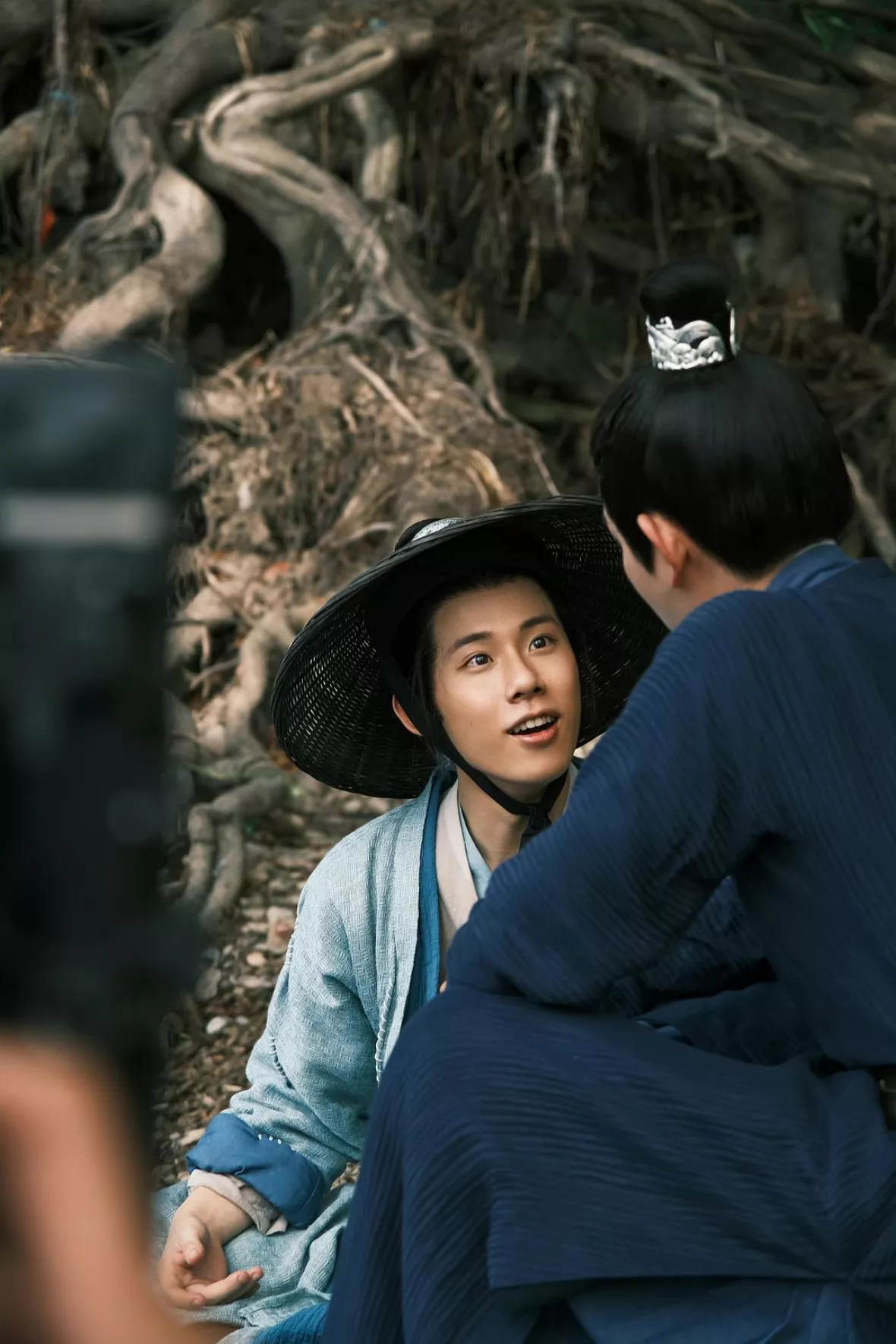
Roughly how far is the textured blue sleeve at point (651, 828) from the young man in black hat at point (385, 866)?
22.4 inches

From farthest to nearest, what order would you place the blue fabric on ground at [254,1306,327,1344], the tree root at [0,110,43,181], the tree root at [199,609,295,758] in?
the tree root at [0,110,43,181] < the tree root at [199,609,295,758] < the blue fabric on ground at [254,1306,327,1344]

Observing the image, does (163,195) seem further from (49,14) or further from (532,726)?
(532,726)

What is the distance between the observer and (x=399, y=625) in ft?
7.59

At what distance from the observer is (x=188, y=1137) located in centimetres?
344

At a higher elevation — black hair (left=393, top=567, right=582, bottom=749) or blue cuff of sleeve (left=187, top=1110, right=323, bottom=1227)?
black hair (left=393, top=567, right=582, bottom=749)

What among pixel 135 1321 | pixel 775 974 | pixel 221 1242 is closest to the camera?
pixel 135 1321

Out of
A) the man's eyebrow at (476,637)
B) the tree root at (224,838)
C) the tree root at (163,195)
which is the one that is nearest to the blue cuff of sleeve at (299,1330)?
the man's eyebrow at (476,637)

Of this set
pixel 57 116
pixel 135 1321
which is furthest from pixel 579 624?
pixel 57 116

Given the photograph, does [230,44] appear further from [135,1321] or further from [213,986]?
[135,1321]

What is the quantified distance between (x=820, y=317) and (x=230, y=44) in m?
2.20

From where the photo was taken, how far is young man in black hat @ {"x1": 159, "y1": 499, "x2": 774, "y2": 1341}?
2.10m

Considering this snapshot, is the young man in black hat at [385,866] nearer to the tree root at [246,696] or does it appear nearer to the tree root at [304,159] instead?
the tree root at [246,696]

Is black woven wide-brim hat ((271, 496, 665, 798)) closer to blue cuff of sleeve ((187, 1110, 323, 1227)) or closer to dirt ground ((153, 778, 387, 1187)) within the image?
blue cuff of sleeve ((187, 1110, 323, 1227))

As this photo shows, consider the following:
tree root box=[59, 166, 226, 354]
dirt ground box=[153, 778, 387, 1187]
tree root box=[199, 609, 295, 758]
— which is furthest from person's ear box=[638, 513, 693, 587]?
tree root box=[59, 166, 226, 354]
